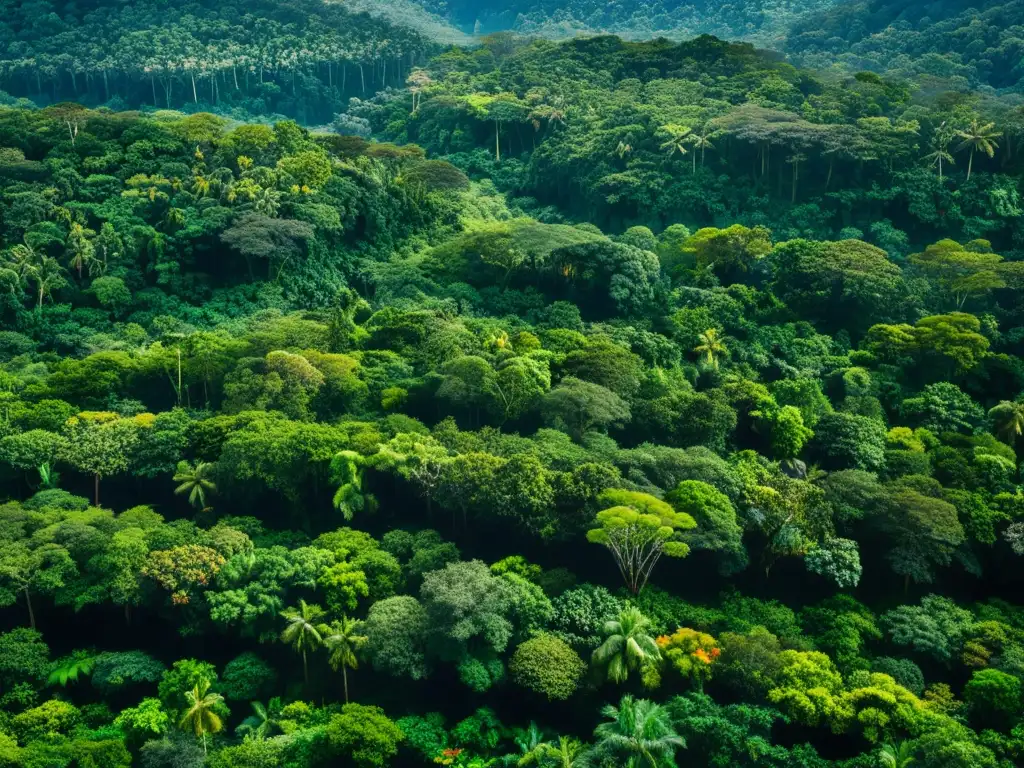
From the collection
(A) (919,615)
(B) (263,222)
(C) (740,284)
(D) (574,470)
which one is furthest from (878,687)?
(B) (263,222)

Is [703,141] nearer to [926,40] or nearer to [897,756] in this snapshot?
[926,40]

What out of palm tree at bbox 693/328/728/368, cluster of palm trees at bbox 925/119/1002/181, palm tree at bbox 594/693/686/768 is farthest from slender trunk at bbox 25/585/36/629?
cluster of palm trees at bbox 925/119/1002/181

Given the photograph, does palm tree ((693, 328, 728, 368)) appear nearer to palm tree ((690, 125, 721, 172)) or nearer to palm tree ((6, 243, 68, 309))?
palm tree ((690, 125, 721, 172))

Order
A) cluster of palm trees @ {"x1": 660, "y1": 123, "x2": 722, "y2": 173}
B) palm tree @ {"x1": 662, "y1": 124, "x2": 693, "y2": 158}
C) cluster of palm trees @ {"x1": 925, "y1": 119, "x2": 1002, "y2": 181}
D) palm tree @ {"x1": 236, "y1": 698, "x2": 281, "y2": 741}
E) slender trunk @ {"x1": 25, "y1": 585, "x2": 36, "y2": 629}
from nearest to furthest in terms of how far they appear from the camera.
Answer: palm tree @ {"x1": 236, "y1": 698, "x2": 281, "y2": 741} → slender trunk @ {"x1": 25, "y1": 585, "x2": 36, "y2": 629} → cluster of palm trees @ {"x1": 925, "y1": 119, "x2": 1002, "y2": 181} → cluster of palm trees @ {"x1": 660, "y1": 123, "x2": 722, "y2": 173} → palm tree @ {"x1": 662, "y1": 124, "x2": 693, "y2": 158}

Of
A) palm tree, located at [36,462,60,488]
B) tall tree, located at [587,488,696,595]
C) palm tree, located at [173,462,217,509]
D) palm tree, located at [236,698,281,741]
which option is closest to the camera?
palm tree, located at [236,698,281,741]

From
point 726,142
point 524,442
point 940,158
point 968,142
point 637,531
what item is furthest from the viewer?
point 726,142

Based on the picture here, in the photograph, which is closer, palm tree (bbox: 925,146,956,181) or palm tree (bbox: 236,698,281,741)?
palm tree (bbox: 236,698,281,741)

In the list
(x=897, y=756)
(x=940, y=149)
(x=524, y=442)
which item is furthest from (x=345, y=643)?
(x=940, y=149)

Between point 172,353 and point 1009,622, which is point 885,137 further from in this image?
point 172,353
